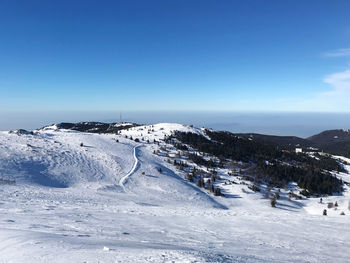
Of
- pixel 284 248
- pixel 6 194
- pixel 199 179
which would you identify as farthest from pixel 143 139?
pixel 284 248

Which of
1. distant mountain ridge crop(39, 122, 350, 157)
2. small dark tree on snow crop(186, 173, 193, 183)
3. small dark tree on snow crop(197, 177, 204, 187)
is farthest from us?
distant mountain ridge crop(39, 122, 350, 157)

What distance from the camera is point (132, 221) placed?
41.3 ft

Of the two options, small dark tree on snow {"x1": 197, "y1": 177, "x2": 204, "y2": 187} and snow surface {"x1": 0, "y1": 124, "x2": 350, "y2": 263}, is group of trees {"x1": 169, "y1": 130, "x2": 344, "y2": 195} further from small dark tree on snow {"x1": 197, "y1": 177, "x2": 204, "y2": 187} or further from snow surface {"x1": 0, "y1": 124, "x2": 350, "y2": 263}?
small dark tree on snow {"x1": 197, "y1": 177, "x2": 204, "y2": 187}

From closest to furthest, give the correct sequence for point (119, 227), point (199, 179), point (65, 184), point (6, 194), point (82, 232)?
point (82, 232) < point (119, 227) < point (6, 194) < point (65, 184) < point (199, 179)

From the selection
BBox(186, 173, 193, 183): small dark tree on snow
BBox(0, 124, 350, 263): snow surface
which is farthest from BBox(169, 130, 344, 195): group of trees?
BBox(186, 173, 193, 183): small dark tree on snow

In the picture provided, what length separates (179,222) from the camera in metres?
13.7

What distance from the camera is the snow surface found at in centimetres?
709

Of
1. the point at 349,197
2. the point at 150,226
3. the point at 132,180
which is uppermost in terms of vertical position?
the point at 150,226

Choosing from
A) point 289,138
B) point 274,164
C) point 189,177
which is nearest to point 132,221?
point 189,177

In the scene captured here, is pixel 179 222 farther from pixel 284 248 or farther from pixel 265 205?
pixel 265 205

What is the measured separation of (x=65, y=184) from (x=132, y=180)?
7986 millimetres

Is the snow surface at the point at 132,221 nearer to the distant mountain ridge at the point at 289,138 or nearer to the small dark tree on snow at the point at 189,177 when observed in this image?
the small dark tree on snow at the point at 189,177

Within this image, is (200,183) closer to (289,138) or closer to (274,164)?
(274,164)

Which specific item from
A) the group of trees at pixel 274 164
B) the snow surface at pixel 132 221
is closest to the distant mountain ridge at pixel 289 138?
the group of trees at pixel 274 164
